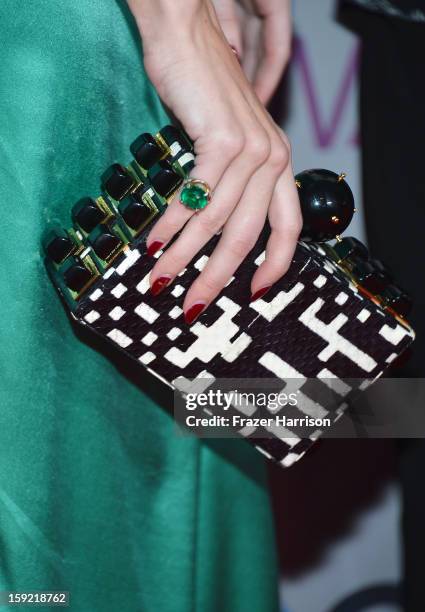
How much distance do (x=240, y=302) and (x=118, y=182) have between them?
0.13 meters

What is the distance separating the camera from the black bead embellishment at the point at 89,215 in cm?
53

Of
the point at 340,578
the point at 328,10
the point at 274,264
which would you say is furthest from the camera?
the point at 340,578

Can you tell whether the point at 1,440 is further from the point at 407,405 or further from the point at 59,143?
the point at 407,405

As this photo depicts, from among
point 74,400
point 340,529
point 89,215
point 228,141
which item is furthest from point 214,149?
point 340,529

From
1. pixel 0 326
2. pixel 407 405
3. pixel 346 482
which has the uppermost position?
pixel 0 326

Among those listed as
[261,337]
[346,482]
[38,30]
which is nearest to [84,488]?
[261,337]

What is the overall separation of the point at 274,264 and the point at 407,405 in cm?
36

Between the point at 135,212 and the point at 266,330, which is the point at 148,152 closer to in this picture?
the point at 135,212

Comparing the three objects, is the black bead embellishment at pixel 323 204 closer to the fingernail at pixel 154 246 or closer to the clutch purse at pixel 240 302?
the clutch purse at pixel 240 302

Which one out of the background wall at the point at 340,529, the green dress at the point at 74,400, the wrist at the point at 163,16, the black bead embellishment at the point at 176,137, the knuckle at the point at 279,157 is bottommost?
the background wall at the point at 340,529

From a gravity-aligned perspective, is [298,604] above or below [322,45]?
below

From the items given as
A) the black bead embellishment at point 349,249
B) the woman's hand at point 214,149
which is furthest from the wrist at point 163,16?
the black bead embellishment at point 349,249

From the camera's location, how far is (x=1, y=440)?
1.79ft

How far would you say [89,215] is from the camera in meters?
0.53
